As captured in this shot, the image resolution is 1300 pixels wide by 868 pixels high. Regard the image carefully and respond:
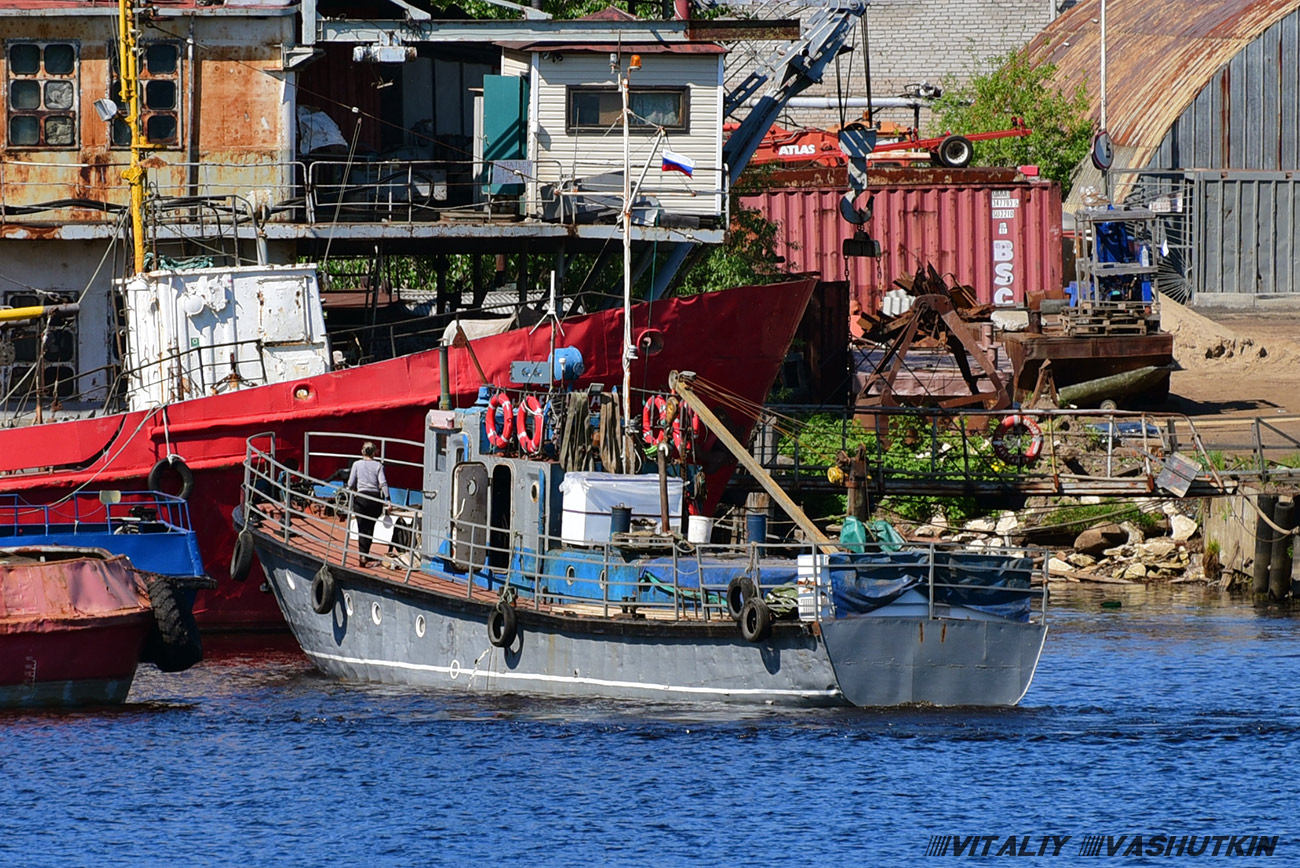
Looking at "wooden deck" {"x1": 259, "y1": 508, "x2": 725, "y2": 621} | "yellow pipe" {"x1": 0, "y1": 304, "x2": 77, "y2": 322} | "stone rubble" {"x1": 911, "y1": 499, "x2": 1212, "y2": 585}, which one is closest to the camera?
"wooden deck" {"x1": 259, "y1": 508, "x2": 725, "y2": 621}

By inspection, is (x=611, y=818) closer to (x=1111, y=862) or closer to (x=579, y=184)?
(x=1111, y=862)

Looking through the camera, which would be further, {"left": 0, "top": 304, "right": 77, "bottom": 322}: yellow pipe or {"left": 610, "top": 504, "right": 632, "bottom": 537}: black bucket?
{"left": 0, "top": 304, "right": 77, "bottom": 322}: yellow pipe

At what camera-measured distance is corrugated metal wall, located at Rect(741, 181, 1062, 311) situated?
41.2 m

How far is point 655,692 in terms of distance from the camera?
19.3m


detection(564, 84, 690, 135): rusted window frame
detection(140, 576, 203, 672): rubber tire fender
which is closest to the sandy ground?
detection(564, 84, 690, 135): rusted window frame

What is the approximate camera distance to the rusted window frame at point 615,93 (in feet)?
89.1

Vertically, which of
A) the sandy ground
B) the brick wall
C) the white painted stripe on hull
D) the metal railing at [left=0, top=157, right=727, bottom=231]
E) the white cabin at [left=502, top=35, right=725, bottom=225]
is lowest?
the white painted stripe on hull

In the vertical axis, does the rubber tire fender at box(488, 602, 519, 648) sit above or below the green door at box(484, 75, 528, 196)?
below

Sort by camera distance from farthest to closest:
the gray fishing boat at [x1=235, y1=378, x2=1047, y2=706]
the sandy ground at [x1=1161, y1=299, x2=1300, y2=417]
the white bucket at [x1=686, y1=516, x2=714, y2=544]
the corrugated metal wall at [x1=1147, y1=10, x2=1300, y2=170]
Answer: the corrugated metal wall at [x1=1147, y1=10, x2=1300, y2=170], the sandy ground at [x1=1161, y1=299, x2=1300, y2=417], the white bucket at [x1=686, y1=516, x2=714, y2=544], the gray fishing boat at [x1=235, y1=378, x2=1047, y2=706]

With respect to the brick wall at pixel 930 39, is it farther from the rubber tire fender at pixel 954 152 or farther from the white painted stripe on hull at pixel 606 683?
the white painted stripe on hull at pixel 606 683

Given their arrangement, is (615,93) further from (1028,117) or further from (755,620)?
(1028,117)

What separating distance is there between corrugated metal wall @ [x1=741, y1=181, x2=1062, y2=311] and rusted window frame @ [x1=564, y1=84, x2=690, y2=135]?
45.9ft

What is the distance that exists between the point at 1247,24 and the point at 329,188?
994 inches

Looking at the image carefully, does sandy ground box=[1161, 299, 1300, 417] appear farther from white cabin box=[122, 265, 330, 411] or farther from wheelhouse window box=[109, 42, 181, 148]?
wheelhouse window box=[109, 42, 181, 148]
